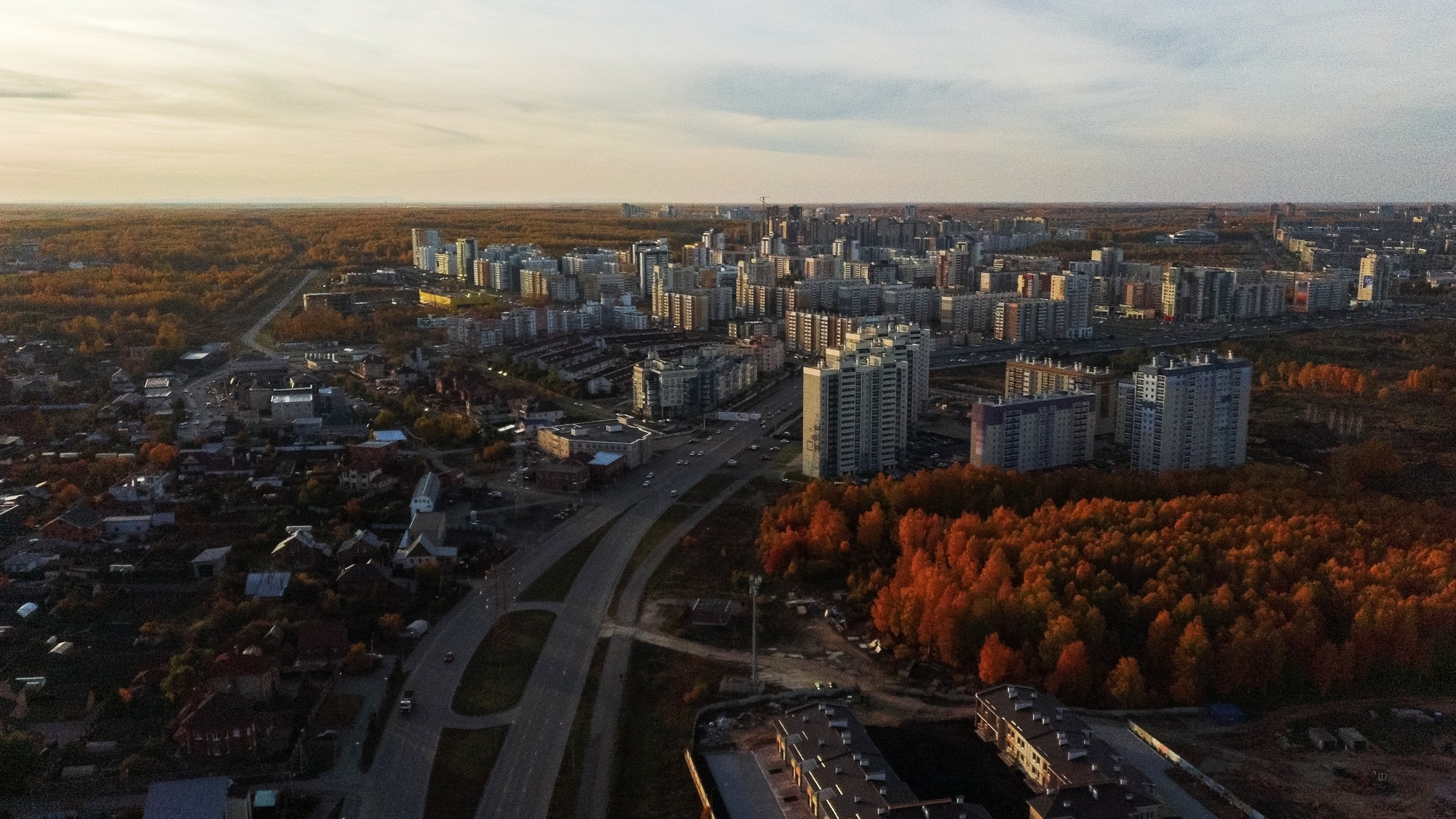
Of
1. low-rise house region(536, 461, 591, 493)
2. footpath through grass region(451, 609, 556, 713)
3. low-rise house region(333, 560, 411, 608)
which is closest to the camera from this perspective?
footpath through grass region(451, 609, 556, 713)

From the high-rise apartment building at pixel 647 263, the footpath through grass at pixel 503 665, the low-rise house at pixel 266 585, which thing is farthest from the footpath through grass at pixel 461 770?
the high-rise apartment building at pixel 647 263

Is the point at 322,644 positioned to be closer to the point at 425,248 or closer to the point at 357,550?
the point at 357,550

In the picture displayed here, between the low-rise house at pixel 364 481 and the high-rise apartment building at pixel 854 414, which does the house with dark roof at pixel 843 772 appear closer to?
the high-rise apartment building at pixel 854 414

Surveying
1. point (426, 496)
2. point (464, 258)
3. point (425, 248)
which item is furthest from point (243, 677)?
point (425, 248)

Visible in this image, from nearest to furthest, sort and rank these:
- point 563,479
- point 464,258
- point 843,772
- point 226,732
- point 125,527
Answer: point 843,772 < point 226,732 < point 125,527 < point 563,479 < point 464,258

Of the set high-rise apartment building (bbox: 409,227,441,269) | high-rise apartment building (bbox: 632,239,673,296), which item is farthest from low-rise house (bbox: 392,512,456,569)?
high-rise apartment building (bbox: 409,227,441,269)

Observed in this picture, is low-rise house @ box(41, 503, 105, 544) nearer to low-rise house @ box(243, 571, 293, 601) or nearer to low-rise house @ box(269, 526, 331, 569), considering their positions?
low-rise house @ box(269, 526, 331, 569)

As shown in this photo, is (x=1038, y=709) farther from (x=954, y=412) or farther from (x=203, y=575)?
(x=954, y=412)
